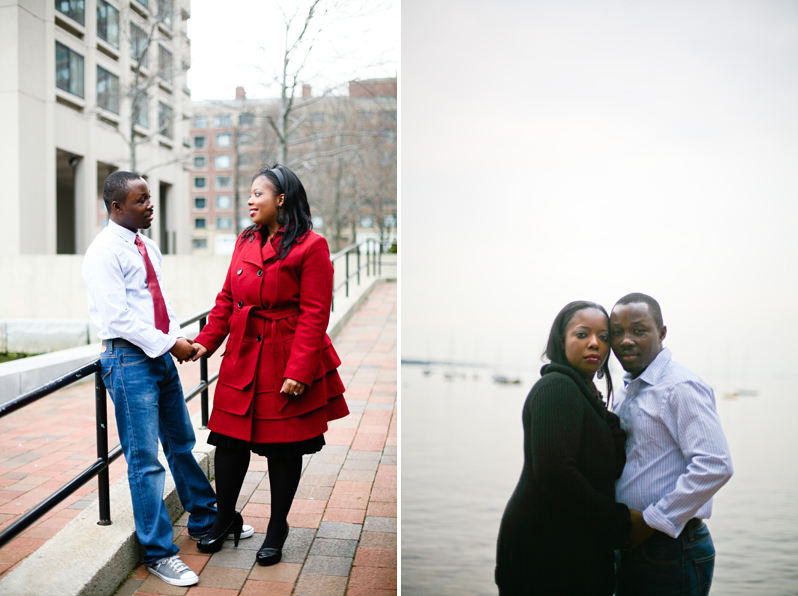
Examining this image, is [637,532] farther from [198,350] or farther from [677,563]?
[198,350]

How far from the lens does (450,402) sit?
1.92m

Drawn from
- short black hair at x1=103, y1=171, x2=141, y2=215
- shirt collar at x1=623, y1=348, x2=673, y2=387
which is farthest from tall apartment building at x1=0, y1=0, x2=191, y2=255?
shirt collar at x1=623, y1=348, x2=673, y2=387

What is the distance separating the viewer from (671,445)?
1759 millimetres

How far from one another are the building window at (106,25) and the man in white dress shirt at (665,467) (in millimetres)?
17440

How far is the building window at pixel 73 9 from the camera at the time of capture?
1639 cm

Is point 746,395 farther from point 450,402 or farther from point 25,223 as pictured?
point 25,223

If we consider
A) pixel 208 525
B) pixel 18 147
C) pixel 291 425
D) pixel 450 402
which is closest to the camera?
pixel 450 402

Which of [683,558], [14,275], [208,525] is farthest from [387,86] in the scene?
[683,558]

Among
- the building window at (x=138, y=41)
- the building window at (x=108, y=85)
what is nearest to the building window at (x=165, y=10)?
the building window at (x=138, y=41)

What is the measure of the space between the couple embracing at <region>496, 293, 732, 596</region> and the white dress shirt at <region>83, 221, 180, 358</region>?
55.6 inches

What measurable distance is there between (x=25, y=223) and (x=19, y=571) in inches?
630

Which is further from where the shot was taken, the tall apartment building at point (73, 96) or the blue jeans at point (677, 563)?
the tall apartment building at point (73, 96)

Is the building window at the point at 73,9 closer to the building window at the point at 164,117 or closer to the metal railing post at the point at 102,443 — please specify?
the building window at the point at 164,117

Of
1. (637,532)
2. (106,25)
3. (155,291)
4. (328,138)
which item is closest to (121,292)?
(155,291)
